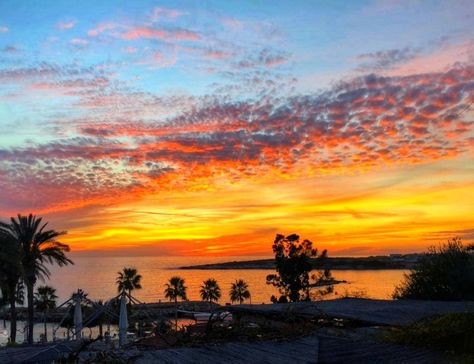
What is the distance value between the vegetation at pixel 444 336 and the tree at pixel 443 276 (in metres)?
10.9

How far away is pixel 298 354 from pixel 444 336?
112 inches

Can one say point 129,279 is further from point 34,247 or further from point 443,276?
point 443,276

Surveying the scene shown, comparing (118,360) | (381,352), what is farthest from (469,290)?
(118,360)

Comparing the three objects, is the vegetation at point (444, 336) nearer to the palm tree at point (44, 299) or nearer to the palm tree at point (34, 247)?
the palm tree at point (34, 247)

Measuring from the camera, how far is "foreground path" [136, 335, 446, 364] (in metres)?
8.24

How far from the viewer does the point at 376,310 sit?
1491cm

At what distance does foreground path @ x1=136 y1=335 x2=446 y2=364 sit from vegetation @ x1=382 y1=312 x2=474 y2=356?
1.34 feet

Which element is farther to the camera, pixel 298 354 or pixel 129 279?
pixel 129 279

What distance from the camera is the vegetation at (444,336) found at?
30.0 feet

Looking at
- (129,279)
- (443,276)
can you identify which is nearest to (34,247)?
(443,276)

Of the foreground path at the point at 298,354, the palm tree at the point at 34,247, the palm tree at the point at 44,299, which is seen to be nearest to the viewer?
the foreground path at the point at 298,354

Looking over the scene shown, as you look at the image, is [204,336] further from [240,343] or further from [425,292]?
[425,292]

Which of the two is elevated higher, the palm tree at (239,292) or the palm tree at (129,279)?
the palm tree at (129,279)

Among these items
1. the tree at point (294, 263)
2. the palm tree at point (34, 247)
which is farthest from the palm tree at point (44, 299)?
the palm tree at point (34, 247)
